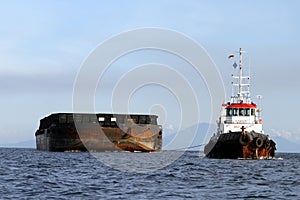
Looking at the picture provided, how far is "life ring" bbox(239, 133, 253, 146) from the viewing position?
56713 mm

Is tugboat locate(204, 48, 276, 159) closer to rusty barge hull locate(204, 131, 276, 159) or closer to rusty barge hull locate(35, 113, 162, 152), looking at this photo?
rusty barge hull locate(204, 131, 276, 159)

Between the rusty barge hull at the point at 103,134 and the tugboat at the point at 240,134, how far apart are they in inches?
1109

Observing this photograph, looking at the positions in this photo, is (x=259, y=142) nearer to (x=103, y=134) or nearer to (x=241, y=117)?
(x=241, y=117)

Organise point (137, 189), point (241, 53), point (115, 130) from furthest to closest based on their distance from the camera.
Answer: point (115, 130), point (241, 53), point (137, 189)

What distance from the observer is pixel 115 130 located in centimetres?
9419

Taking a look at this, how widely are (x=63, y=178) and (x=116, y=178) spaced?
123 inches

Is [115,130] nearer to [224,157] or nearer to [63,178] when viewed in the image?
[224,157]

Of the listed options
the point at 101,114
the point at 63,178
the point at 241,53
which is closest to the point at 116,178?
the point at 63,178

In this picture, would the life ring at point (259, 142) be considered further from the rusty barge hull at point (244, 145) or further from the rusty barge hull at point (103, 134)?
the rusty barge hull at point (103, 134)

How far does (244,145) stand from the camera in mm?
57281

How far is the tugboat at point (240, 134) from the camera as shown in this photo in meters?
57.4

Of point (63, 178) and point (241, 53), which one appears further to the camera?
point (241, 53)

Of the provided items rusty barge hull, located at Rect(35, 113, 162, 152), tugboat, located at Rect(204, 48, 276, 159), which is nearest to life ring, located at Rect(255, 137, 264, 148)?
tugboat, located at Rect(204, 48, 276, 159)

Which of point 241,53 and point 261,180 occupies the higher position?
point 241,53
